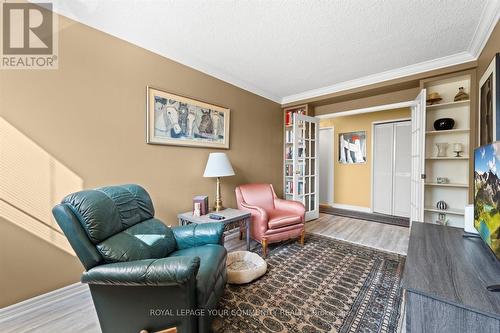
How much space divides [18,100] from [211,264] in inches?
71.5

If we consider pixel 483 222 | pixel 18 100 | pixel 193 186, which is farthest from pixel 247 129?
pixel 483 222

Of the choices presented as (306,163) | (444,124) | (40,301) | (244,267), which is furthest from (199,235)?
(444,124)

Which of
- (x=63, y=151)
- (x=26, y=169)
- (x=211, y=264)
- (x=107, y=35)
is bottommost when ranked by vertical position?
(x=211, y=264)

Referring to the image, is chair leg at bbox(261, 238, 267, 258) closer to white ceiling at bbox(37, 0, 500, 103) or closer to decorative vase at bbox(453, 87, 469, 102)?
white ceiling at bbox(37, 0, 500, 103)

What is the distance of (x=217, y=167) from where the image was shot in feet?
8.13

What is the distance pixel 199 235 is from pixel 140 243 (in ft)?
1.53

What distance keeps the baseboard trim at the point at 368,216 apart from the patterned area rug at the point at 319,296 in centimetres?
169

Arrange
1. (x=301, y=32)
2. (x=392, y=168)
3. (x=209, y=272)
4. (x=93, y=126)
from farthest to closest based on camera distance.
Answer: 1. (x=392, y=168)
2. (x=301, y=32)
3. (x=93, y=126)
4. (x=209, y=272)

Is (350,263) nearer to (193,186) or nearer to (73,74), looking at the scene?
(193,186)

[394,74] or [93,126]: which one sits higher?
[394,74]

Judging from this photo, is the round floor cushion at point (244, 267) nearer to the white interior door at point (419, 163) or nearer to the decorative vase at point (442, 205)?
the white interior door at point (419, 163)

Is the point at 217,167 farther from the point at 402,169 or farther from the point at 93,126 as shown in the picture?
the point at 402,169

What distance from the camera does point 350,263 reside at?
7.54 feet

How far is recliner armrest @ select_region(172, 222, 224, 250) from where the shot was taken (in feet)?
5.69
